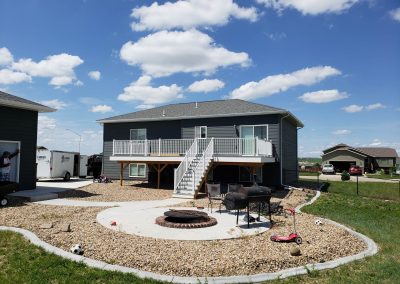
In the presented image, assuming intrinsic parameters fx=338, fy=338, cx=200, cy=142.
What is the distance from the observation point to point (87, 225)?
9.25m

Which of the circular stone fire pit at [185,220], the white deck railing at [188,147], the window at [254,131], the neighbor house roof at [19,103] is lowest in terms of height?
the circular stone fire pit at [185,220]

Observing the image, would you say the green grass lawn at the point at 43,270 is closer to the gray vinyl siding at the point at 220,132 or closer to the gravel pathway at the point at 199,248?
the gravel pathway at the point at 199,248

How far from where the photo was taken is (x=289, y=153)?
24562mm

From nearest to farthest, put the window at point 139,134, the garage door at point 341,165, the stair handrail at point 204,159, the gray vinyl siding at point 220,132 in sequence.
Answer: the stair handrail at point 204,159 < the gray vinyl siding at point 220,132 < the window at point 139,134 < the garage door at point 341,165

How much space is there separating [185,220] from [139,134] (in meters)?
16.5

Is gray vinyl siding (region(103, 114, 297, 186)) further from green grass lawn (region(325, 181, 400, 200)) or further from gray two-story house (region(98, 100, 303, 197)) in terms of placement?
green grass lawn (region(325, 181, 400, 200))

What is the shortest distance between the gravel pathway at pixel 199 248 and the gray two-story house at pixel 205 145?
7.94 m

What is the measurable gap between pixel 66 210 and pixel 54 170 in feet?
48.6

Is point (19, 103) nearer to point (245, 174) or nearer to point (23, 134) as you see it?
point (23, 134)

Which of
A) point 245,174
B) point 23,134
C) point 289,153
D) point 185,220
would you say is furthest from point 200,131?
point 185,220

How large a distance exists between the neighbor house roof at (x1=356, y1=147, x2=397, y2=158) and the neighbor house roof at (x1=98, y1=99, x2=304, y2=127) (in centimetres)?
4588

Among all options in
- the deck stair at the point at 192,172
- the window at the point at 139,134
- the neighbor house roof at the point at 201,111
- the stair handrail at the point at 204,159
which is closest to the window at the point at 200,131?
the neighbor house roof at the point at 201,111

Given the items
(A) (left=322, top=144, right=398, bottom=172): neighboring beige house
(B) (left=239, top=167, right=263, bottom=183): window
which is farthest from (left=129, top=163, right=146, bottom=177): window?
(A) (left=322, top=144, right=398, bottom=172): neighboring beige house

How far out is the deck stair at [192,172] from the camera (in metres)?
16.6
